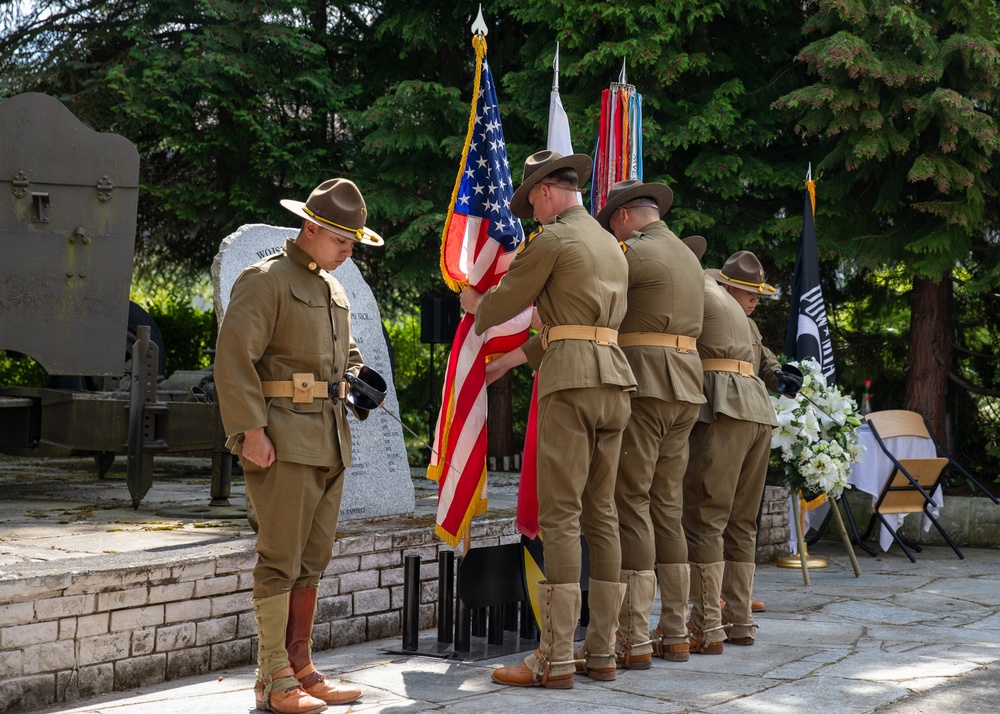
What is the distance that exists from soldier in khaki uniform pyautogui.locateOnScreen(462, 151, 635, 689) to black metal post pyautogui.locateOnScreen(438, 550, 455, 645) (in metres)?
0.64

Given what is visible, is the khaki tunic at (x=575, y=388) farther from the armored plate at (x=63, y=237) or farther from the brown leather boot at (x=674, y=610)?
the armored plate at (x=63, y=237)

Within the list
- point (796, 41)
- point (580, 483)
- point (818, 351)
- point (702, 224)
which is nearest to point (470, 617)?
point (580, 483)

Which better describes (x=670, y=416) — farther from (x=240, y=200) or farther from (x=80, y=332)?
(x=240, y=200)

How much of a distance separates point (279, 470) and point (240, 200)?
6600mm

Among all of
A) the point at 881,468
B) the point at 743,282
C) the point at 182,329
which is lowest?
the point at 881,468

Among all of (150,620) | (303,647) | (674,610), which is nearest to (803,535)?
(674,610)

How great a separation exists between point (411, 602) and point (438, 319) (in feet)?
18.4

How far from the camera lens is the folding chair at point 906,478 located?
8.41 meters

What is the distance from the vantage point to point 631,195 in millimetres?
5145

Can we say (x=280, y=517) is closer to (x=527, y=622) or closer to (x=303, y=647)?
(x=303, y=647)

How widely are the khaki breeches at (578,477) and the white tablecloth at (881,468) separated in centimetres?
423

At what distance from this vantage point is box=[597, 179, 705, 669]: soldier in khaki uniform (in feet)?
15.8

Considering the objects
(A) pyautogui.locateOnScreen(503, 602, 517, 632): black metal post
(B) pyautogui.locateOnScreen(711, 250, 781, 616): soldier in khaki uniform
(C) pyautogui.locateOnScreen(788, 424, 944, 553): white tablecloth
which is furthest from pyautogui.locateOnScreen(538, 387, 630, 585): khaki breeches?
(C) pyautogui.locateOnScreen(788, 424, 944, 553): white tablecloth

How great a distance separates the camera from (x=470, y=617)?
518 cm
